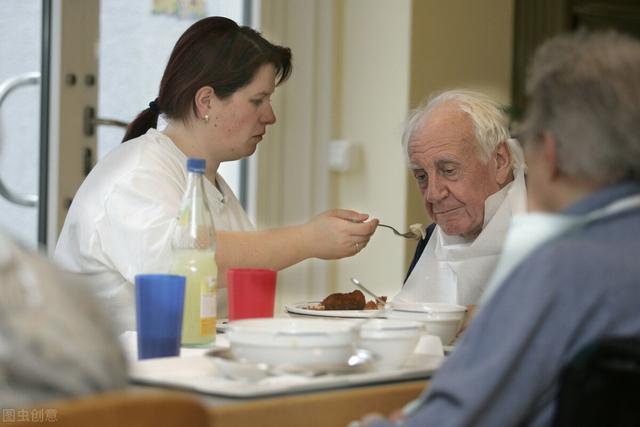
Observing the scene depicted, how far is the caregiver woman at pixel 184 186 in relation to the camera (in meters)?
2.14

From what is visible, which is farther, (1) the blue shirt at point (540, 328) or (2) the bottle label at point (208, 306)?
(2) the bottle label at point (208, 306)

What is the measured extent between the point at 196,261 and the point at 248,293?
5.8 inches

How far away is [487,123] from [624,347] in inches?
55.5

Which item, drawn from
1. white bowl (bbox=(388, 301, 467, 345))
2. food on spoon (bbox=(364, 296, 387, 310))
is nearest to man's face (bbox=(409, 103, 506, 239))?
food on spoon (bbox=(364, 296, 387, 310))

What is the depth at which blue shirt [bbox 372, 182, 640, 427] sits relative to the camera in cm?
102

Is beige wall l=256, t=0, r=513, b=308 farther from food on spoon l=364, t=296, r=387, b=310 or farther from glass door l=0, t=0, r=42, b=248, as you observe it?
food on spoon l=364, t=296, r=387, b=310

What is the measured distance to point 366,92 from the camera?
3.77 meters

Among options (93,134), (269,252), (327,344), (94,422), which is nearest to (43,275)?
(94,422)

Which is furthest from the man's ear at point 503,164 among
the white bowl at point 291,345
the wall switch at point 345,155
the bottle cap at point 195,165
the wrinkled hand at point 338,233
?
the wall switch at point 345,155

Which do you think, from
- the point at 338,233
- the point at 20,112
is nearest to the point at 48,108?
the point at 20,112

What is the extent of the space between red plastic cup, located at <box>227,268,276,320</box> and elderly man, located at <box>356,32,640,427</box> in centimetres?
69

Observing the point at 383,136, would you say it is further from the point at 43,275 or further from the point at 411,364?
the point at 43,275

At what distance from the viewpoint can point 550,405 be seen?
3.47 ft

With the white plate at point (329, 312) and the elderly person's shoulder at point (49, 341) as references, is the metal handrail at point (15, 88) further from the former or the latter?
the elderly person's shoulder at point (49, 341)
